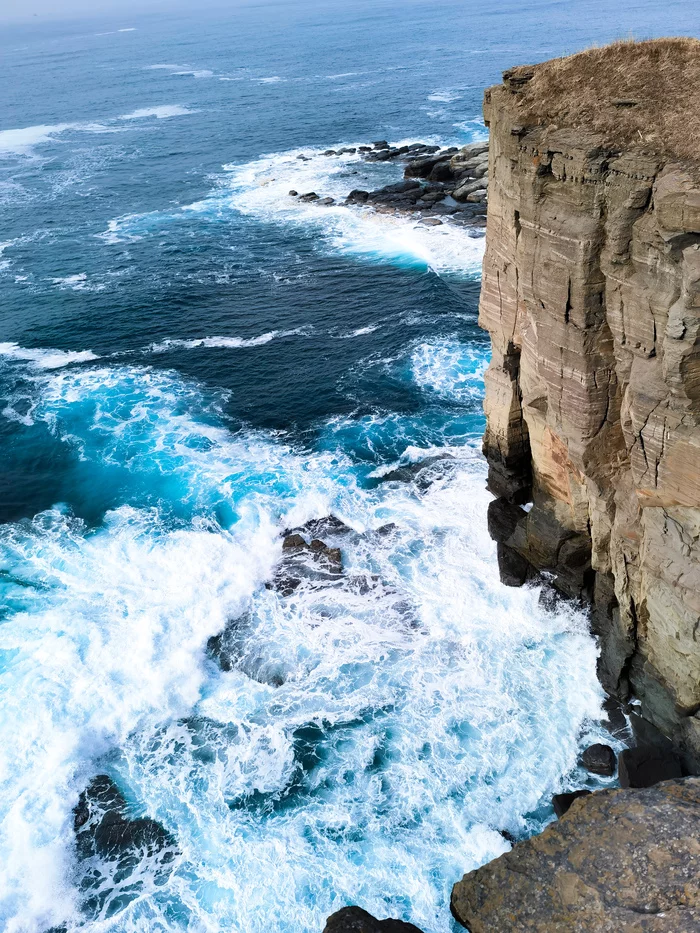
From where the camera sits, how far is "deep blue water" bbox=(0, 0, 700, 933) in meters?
23.2

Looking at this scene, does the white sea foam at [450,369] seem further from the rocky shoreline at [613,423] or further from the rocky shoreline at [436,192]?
the rocky shoreline at [436,192]

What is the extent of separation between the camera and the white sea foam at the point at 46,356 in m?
50.5

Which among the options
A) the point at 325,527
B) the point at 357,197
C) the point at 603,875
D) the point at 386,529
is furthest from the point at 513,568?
the point at 357,197

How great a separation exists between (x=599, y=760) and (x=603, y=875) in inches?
327

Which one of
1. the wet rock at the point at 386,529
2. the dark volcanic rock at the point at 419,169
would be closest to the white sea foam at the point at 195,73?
the dark volcanic rock at the point at 419,169

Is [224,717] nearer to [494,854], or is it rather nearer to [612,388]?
[494,854]

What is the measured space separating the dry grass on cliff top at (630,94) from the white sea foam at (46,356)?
36.7 meters

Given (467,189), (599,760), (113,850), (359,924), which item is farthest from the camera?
(467,189)

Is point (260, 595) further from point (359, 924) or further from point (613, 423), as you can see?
point (613, 423)

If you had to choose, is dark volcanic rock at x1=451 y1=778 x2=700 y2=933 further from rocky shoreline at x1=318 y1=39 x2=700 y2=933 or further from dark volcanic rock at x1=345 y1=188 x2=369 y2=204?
dark volcanic rock at x1=345 y1=188 x2=369 y2=204

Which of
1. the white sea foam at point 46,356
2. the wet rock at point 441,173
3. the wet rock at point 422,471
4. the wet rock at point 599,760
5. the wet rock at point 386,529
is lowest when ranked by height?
the wet rock at point 599,760

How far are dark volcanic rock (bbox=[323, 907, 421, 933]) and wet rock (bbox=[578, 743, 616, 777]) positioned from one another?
8128mm

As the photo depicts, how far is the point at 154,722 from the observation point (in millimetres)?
27188

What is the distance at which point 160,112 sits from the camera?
417ft
